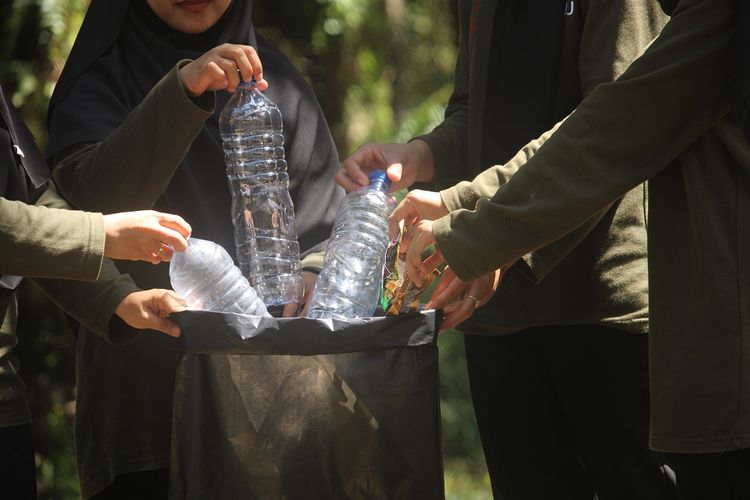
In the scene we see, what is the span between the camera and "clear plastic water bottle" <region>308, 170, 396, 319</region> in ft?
8.32

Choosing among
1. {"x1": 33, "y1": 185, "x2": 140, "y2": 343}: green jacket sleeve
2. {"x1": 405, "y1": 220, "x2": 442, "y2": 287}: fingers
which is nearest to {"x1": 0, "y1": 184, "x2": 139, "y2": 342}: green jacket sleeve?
{"x1": 33, "y1": 185, "x2": 140, "y2": 343}: green jacket sleeve

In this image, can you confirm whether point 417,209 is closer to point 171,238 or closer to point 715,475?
point 171,238

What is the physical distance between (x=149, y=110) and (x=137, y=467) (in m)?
0.83

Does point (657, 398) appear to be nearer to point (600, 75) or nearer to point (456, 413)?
point (600, 75)

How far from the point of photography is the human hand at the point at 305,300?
255 centimetres

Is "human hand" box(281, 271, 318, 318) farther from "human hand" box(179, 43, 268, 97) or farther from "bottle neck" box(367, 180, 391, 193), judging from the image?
"human hand" box(179, 43, 268, 97)

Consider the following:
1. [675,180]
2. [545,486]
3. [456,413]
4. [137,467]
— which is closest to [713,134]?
[675,180]

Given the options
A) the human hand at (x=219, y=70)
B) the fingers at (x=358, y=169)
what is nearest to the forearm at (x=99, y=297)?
the human hand at (x=219, y=70)

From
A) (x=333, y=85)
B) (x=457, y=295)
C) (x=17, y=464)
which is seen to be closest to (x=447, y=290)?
(x=457, y=295)

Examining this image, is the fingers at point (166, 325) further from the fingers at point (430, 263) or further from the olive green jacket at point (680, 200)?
the olive green jacket at point (680, 200)

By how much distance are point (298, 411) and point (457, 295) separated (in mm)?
470

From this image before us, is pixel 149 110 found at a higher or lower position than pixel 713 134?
higher

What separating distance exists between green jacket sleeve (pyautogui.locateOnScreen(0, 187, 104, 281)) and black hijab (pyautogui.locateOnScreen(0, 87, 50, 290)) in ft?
1.16

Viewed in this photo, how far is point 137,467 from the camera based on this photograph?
2562 millimetres
